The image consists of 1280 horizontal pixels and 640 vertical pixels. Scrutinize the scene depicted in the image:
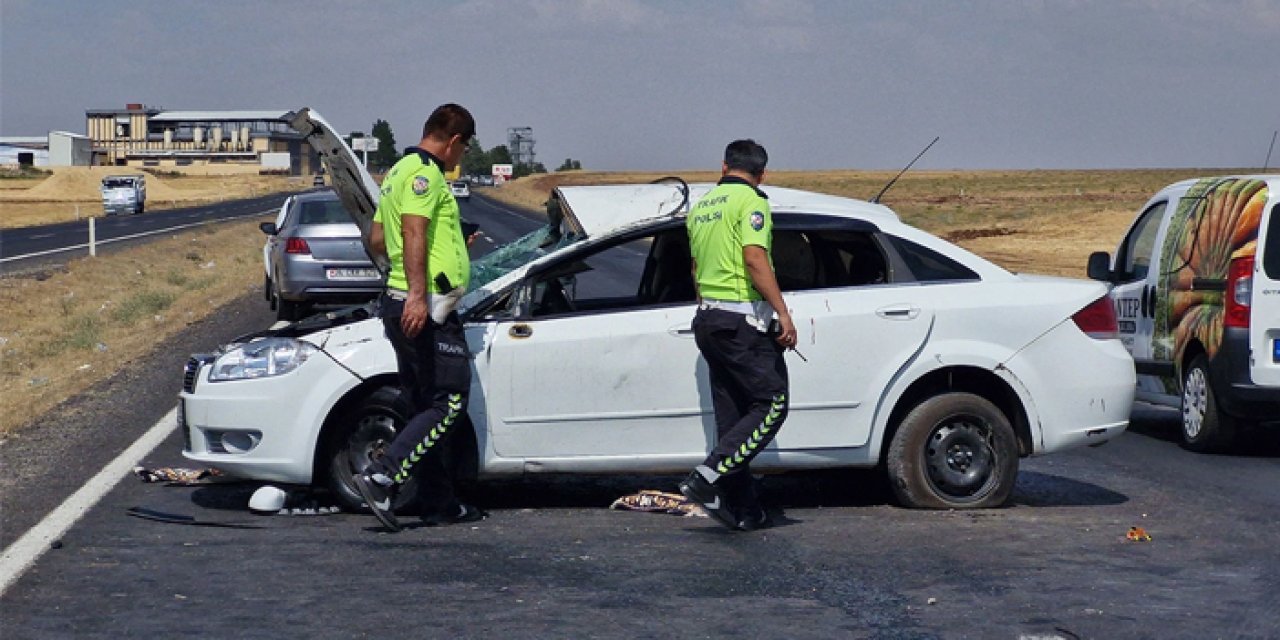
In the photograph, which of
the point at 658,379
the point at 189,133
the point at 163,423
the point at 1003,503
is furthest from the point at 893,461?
the point at 189,133

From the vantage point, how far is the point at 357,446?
7879 millimetres

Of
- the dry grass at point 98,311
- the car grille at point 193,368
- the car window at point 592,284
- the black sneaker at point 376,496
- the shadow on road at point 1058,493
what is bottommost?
the dry grass at point 98,311

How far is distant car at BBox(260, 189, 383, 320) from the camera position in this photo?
1920cm

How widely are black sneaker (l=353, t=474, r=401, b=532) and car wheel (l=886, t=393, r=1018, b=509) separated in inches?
94.2

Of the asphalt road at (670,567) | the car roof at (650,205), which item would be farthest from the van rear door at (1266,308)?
the car roof at (650,205)

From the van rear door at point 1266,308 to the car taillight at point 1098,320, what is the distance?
2.02 meters

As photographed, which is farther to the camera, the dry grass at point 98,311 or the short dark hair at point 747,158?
the dry grass at point 98,311

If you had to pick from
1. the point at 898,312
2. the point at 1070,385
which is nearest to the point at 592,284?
the point at 898,312

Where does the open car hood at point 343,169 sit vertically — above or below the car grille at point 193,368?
above

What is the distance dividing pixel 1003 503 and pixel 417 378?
9.59ft

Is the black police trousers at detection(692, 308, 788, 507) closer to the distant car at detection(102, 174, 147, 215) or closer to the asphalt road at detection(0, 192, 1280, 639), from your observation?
the asphalt road at detection(0, 192, 1280, 639)

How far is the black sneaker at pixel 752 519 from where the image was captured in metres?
7.61

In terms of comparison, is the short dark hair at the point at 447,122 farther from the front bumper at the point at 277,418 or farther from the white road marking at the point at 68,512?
the white road marking at the point at 68,512

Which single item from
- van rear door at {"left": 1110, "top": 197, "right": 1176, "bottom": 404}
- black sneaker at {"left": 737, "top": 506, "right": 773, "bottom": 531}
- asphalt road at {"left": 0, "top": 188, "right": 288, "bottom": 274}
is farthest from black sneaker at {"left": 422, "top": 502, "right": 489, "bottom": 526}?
asphalt road at {"left": 0, "top": 188, "right": 288, "bottom": 274}
